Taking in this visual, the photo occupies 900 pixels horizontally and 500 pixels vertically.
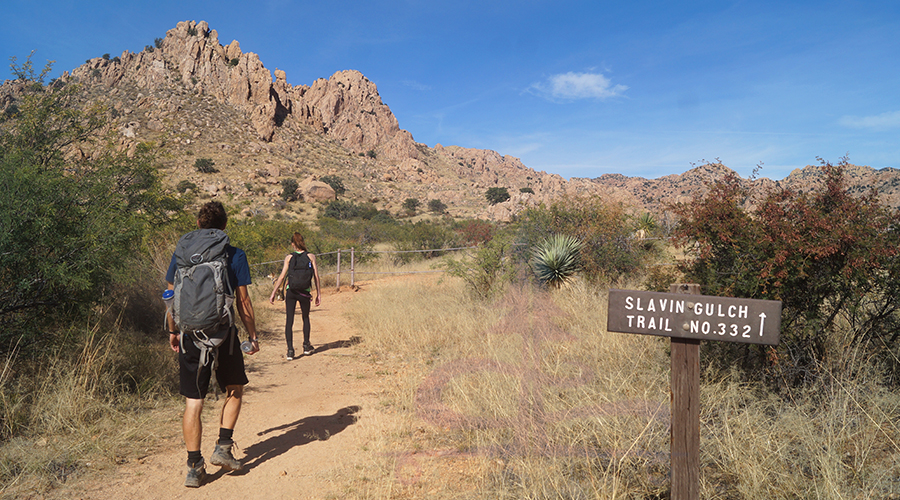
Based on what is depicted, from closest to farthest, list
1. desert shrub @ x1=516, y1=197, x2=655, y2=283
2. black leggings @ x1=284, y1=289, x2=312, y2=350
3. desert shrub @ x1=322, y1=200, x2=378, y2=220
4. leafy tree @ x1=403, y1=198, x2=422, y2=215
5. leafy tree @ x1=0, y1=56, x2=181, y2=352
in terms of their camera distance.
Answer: leafy tree @ x1=0, y1=56, x2=181, y2=352 → black leggings @ x1=284, y1=289, x2=312, y2=350 → desert shrub @ x1=516, y1=197, x2=655, y2=283 → desert shrub @ x1=322, y1=200, x2=378, y2=220 → leafy tree @ x1=403, y1=198, x2=422, y2=215

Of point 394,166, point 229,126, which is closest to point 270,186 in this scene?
point 229,126

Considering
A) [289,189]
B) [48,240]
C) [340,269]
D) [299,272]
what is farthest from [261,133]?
[48,240]

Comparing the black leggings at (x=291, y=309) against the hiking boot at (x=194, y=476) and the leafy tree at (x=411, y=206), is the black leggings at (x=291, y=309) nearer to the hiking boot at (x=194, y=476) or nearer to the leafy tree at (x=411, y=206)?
the hiking boot at (x=194, y=476)

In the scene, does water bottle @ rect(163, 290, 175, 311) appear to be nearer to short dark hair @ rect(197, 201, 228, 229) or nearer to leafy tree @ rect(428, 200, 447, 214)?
short dark hair @ rect(197, 201, 228, 229)

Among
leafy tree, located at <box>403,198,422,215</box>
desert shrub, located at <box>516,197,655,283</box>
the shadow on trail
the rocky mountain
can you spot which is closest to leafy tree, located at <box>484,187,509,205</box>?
the rocky mountain

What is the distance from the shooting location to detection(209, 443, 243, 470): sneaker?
12.0 feet

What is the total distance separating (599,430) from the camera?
3.77m

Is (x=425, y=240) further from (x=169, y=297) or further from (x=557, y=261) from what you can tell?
(x=169, y=297)

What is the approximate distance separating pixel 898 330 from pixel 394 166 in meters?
66.8

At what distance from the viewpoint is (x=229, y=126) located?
52.0 metres

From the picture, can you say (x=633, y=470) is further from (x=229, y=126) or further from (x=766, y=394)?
(x=229, y=126)

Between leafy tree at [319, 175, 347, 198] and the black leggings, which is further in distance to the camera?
leafy tree at [319, 175, 347, 198]

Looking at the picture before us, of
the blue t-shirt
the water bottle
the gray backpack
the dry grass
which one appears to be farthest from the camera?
the blue t-shirt

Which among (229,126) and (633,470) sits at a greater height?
(229,126)
